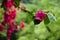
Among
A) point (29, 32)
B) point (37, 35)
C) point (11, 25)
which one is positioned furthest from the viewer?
point (29, 32)

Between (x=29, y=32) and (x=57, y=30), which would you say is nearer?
(x=57, y=30)

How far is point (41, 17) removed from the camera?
1041 millimetres

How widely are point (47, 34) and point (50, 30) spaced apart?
0.08 meters

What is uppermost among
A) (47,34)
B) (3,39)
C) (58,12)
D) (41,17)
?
(41,17)

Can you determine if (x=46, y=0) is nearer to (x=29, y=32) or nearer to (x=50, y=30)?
(x=29, y=32)

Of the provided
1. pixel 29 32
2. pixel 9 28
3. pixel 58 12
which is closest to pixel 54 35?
pixel 58 12

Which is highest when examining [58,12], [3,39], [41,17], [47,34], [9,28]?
Answer: [41,17]

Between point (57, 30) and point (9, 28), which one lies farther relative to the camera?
point (57, 30)

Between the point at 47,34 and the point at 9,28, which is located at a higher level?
the point at 9,28

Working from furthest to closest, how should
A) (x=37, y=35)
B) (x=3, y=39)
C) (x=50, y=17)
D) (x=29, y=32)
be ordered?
1. (x=3, y=39)
2. (x=29, y=32)
3. (x=37, y=35)
4. (x=50, y=17)

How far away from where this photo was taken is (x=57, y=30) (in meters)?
3.68

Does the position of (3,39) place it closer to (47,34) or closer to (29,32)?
(29,32)

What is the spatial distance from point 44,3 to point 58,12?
804 millimetres

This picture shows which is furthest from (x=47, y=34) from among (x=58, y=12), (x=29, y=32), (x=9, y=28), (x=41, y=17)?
(x=41, y=17)
